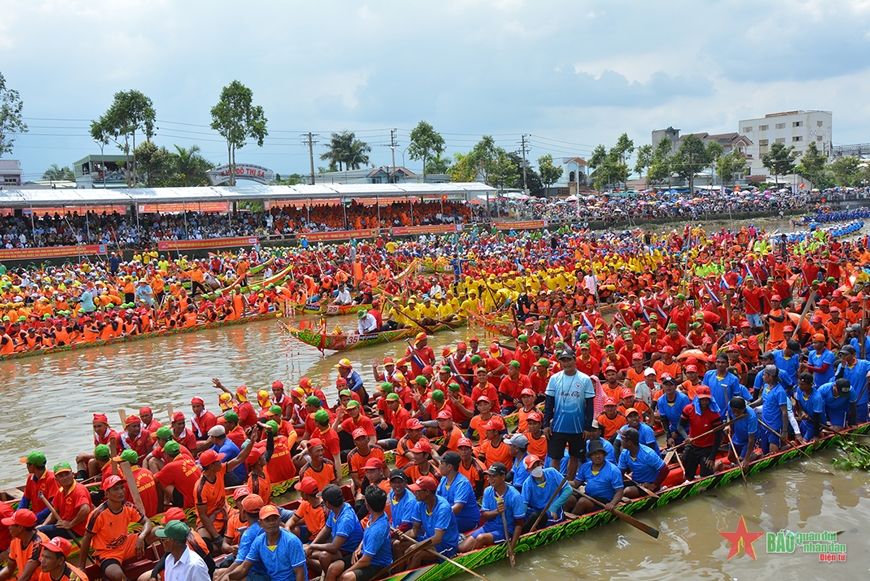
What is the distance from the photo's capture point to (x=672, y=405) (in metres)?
8.09

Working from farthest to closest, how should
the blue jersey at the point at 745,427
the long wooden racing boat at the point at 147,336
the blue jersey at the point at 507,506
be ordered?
the long wooden racing boat at the point at 147,336 → the blue jersey at the point at 745,427 → the blue jersey at the point at 507,506

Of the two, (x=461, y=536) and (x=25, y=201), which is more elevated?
(x=25, y=201)

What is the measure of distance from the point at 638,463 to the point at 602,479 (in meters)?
0.57

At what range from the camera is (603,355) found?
10.6 meters

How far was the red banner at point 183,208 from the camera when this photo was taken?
124 feet

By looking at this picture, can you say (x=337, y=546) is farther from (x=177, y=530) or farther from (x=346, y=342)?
(x=346, y=342)

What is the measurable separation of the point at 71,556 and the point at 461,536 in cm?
354

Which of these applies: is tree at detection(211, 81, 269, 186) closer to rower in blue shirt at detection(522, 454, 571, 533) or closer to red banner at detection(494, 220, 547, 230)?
red banner at detection(494, 220, 547, 230)

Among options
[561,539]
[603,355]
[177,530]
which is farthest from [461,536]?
[603,355]

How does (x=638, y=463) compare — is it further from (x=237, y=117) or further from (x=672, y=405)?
(x=237, y=117)

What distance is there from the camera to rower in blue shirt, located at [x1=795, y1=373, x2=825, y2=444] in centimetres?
870

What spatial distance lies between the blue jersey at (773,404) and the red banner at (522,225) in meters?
34.0

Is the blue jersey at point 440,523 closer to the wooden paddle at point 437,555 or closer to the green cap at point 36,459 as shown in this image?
the wooden paddle at point 437,555

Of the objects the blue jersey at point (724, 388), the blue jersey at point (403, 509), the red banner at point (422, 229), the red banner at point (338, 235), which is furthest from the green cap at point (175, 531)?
the red banner at point (422, 229)
